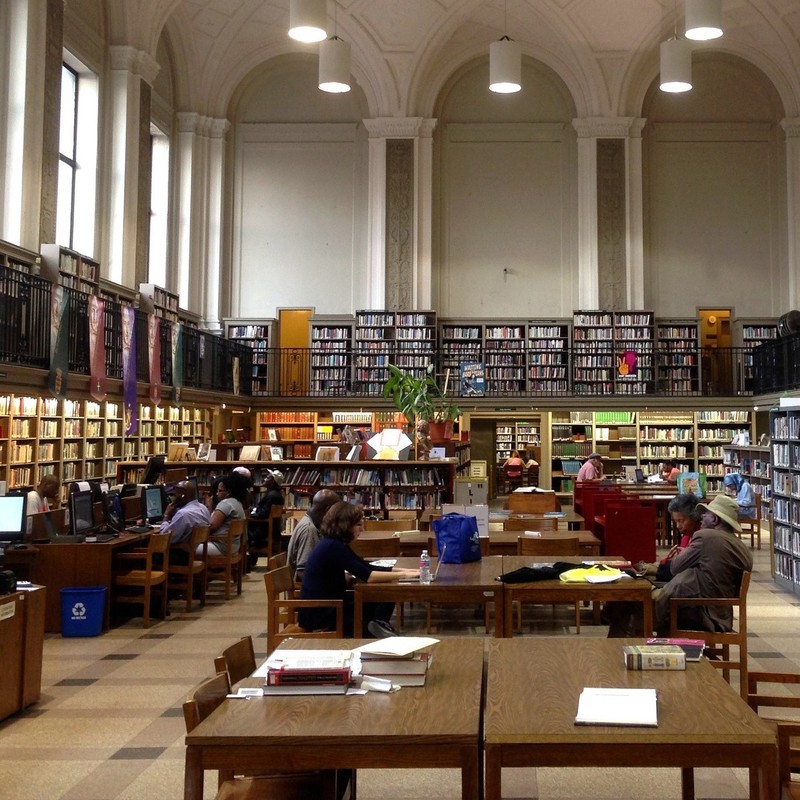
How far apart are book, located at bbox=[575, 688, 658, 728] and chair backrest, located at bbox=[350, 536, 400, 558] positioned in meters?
3.94

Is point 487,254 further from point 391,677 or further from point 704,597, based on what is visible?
point 391,677

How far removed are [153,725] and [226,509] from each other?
12.1 feet

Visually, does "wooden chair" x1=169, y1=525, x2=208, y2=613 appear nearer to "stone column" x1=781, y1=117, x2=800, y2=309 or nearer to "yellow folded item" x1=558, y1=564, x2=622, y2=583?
"yellow folded item" x1=558, y1=564, x2=622, y2=583

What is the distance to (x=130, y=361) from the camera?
39.0 ft

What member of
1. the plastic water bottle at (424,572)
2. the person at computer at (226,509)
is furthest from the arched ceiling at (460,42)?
the plastic water bottle at (424,572)

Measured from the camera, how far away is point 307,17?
11.1 metres

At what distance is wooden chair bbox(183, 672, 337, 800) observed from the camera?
2619mm

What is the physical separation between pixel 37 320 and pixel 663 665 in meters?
8.68

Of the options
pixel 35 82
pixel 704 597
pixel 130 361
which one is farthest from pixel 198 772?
pixel 35 82

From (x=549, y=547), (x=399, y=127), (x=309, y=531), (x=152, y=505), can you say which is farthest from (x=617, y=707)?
(x=399, y=127)

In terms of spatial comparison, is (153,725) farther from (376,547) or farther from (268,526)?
(268,526)

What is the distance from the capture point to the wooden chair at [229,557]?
7965 mm

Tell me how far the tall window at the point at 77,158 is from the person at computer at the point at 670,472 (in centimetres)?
934

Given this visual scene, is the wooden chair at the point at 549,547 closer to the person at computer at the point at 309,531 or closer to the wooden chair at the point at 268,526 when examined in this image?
the person at computer at the point at 309,531
